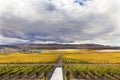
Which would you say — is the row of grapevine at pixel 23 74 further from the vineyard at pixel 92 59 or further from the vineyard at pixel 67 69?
the vineyard at pixel 92 59

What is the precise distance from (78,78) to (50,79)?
22.1 ft

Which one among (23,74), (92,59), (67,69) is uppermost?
(92,59)

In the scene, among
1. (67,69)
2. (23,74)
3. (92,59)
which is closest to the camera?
(23,74)

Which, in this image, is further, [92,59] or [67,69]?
[92,59]

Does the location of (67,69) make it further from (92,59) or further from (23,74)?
(92,59)

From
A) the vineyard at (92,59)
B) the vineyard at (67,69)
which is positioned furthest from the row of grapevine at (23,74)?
the vineyard at (92,59)

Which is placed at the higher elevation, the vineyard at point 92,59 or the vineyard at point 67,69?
the vineyard at point 92,59

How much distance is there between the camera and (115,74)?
5384 cm

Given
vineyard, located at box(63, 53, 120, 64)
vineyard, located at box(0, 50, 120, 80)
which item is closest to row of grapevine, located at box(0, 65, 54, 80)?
vineyard, located at box(0, 50, 120, 80)

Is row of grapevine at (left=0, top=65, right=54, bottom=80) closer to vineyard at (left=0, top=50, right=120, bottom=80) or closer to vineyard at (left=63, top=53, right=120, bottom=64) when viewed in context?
vineyard at (left=0, top=50, right=120, bottom=80)

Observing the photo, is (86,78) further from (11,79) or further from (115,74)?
(11,79)

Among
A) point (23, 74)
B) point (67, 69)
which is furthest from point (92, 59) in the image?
point (23, 74)

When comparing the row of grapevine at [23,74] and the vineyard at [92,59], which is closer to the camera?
the row of grapevine at [23,74]

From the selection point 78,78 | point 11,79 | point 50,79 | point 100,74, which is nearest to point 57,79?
point 50,79
